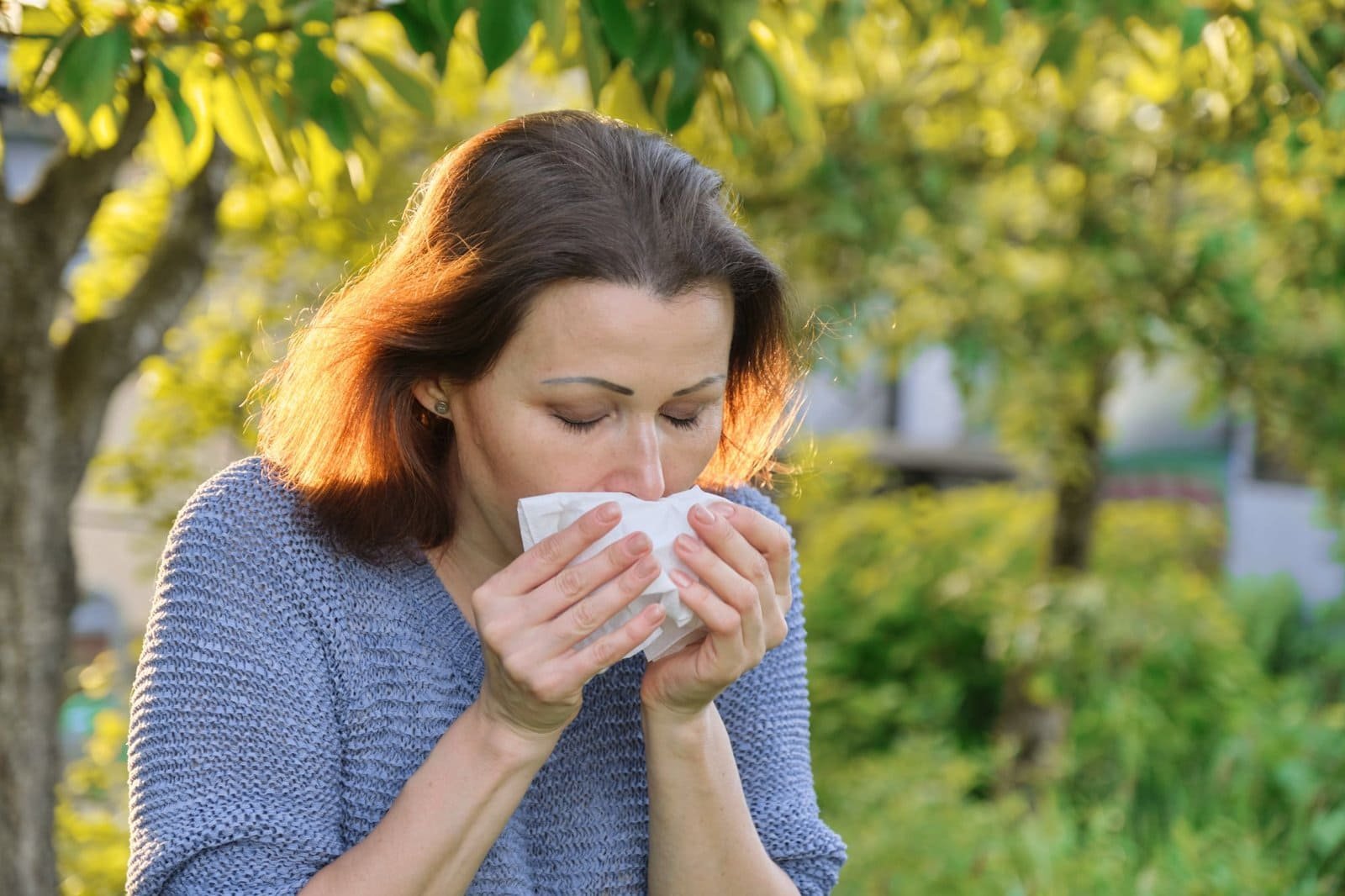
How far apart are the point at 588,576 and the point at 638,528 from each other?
9cm

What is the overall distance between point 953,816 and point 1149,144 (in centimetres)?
215

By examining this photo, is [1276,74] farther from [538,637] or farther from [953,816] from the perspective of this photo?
[953,816]

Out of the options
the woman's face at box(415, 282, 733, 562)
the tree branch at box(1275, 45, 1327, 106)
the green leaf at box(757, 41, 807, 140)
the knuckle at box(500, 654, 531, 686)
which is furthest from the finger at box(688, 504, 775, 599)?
the tree branch at box(1275, 45, 1327, 106)

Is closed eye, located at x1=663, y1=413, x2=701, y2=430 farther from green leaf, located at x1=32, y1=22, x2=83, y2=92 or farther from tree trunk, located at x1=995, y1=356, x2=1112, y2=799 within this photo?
tree trunk, located at x1=995, y1=356, x2=1112, y2=799

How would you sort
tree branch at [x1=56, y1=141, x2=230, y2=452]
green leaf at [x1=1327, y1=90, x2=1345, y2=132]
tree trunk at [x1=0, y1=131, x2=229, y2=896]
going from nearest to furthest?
green leaf at [x1=1327, y1=90, x2=1345, y2=132] < tree trunk at [x1=0, y1=131, x2=229, y2=896] < tree branch at [x1=56, y1=141, x2=230, y2=452]

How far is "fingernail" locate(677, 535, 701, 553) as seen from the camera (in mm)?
1515

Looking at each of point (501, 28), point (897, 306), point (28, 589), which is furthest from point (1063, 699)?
point (501, 28)

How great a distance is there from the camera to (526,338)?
5.27 ft

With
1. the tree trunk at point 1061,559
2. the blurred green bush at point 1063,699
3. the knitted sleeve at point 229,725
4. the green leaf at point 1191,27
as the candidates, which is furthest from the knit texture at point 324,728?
the tree trunk at point 1061,559

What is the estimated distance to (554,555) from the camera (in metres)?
1.50

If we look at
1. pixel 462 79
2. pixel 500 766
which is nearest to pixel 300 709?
pixel 500 766

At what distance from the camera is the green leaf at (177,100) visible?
1907 mm

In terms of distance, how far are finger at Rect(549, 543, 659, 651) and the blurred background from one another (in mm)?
708

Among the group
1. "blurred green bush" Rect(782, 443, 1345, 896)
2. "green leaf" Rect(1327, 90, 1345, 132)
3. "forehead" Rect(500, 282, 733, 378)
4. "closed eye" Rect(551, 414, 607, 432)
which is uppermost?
"green leaf" Rect(1327, 90, 1345, 132)
